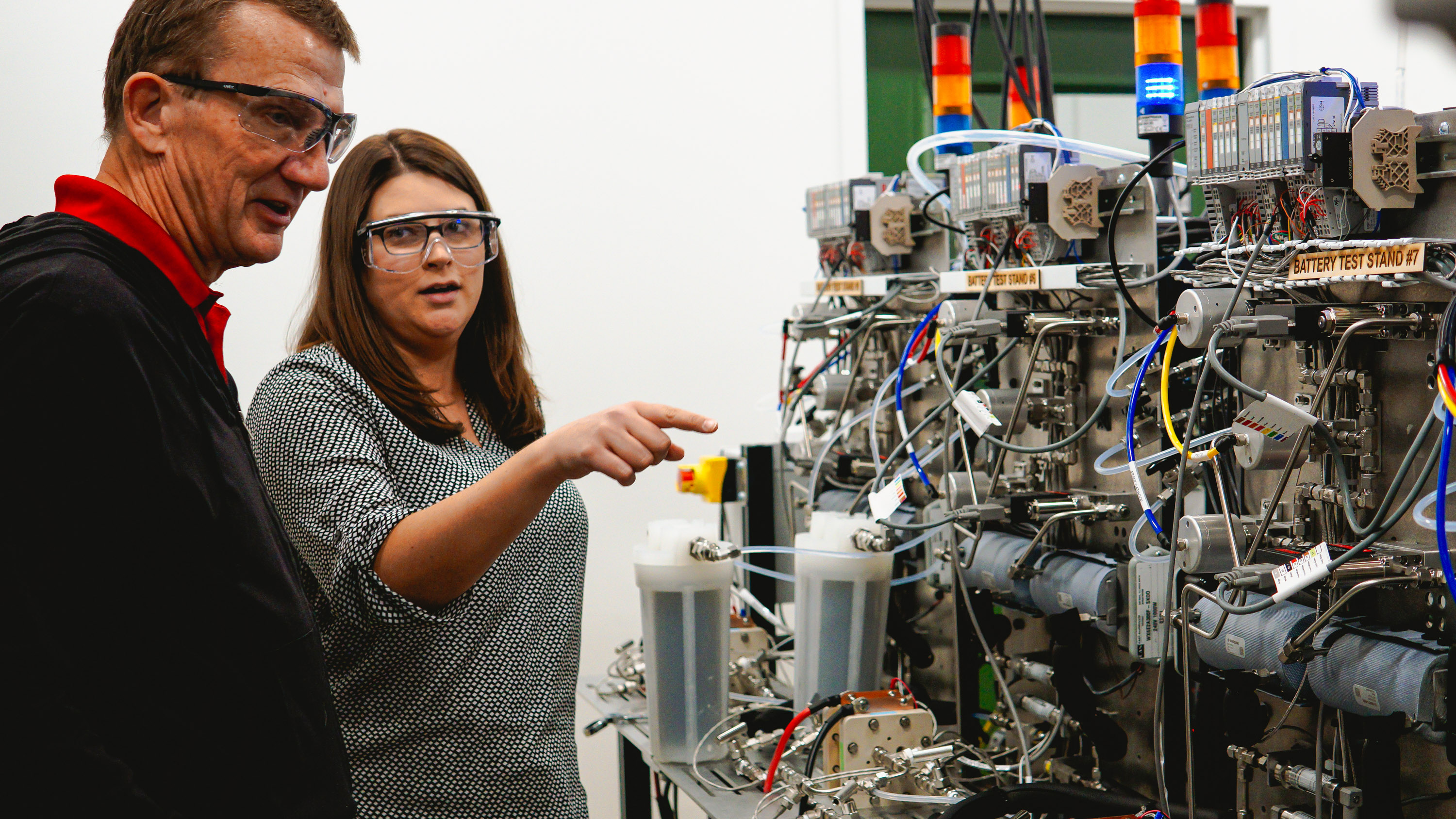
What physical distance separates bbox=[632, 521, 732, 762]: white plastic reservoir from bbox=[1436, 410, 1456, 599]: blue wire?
1.15 metres

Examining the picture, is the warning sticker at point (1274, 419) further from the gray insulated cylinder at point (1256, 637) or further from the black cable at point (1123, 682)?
the black cable at point (1123, 682)

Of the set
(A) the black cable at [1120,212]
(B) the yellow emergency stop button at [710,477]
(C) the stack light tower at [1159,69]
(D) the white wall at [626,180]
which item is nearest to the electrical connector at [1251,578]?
(A) the black cable at [1120,212]

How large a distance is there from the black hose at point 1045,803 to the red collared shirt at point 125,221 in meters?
1.13

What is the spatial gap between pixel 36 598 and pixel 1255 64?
14.1 ft

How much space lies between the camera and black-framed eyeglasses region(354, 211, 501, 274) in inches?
62.9

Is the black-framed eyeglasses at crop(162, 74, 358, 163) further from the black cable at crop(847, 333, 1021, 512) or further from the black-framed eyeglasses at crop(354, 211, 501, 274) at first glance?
the black cable at crop(847, 333, 1021, 512)

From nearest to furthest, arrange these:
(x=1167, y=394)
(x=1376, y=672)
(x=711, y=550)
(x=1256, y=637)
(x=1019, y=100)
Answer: (x=1376, y=672) < (x=1256, y=637) < (x=1167, y=394) < (x=711, y=550) < (x=1019, y=100)

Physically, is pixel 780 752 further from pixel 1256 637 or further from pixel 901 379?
pixel 1256 637

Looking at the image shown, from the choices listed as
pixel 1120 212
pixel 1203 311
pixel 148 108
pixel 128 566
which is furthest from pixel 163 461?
pixel 1120 212

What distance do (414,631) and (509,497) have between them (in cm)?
35

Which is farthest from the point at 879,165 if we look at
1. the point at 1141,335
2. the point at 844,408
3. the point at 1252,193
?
the point at 1252,193

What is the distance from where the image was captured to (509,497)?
1.18 m

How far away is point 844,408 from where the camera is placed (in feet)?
7.98

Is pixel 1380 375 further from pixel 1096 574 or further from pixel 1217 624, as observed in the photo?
pixel 1096 574
